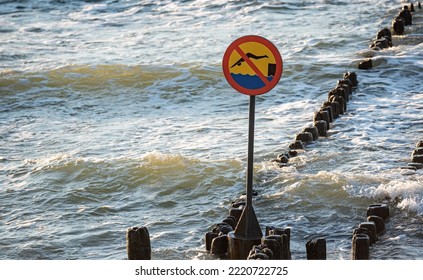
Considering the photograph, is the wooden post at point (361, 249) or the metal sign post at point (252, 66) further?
the wooden post at point (361, 249)

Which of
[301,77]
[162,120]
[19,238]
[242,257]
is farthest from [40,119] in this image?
[242,257]

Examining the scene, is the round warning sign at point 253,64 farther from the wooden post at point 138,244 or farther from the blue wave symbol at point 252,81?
the wooden post at point 138,244

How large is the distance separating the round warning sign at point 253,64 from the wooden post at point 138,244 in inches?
61.6

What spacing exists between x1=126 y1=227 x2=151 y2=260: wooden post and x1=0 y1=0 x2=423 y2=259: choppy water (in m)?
0.95

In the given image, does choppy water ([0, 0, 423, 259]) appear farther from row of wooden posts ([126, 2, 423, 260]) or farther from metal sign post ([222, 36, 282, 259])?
metal sign post ([222, 36, 282, 259])

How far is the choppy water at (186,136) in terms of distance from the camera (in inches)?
455

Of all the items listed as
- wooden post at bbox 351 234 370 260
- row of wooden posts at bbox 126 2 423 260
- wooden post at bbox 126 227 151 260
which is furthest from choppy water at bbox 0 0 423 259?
wooden post at bbox 126 227 151 260

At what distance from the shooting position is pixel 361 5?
30047 mm

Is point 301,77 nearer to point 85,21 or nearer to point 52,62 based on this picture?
point 52,62

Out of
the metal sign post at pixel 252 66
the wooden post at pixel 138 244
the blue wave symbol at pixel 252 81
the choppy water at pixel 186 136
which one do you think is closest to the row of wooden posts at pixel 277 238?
the wooden post at pixel 138 244

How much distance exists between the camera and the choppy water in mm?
11547

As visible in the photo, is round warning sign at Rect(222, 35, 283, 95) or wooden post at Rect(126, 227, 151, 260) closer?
round warning sign at Rect(222, 35, 283, 95)

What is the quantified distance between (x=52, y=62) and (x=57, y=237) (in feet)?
42.4

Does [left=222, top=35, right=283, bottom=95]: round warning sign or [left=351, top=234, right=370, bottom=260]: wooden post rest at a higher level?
[left=222, top=35, right=283, bottom=95]: round warning sign
